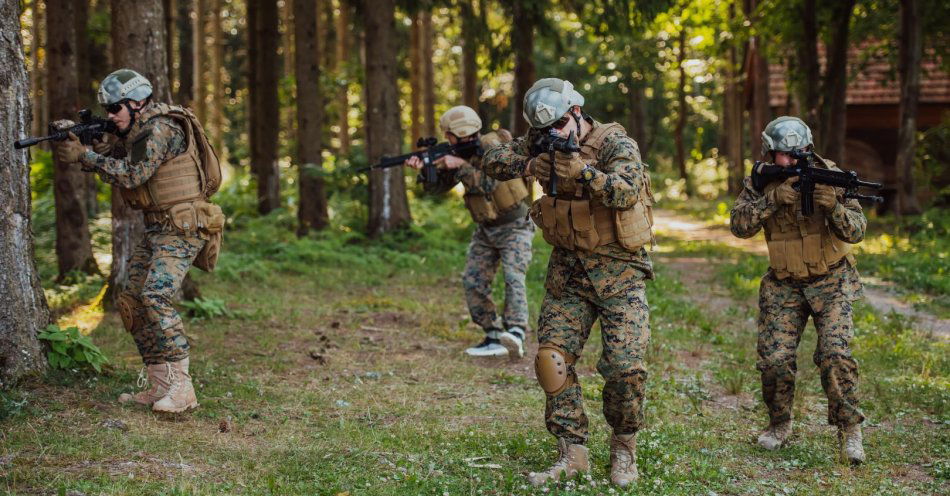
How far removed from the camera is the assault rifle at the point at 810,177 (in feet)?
18.1

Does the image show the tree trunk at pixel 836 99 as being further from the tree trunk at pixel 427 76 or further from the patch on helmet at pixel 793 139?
the patch on helmet at pixel 793 139

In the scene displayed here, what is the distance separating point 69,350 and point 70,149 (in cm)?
144

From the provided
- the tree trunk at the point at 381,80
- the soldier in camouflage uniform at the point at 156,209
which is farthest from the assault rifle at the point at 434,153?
the tree trunk at the point at 381,80

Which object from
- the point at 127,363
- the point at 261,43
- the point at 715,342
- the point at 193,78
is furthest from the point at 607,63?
the point at 127,363

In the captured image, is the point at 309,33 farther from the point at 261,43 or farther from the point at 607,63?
the point at 607,63

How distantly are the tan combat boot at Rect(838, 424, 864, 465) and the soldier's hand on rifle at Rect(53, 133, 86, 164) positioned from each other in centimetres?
504

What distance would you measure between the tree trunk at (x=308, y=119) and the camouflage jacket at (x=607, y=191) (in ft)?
33.7

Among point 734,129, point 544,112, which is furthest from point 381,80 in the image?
point 734,129

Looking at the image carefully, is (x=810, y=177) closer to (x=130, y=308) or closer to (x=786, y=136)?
(x=786, y=136)

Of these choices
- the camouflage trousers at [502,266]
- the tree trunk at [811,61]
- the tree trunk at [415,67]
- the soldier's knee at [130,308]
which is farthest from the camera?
the tree trunk at [415,67]

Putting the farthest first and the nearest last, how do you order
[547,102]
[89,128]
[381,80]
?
[381,80]
[89,128]
[547,102]

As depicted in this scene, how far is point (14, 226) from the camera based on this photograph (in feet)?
20.1

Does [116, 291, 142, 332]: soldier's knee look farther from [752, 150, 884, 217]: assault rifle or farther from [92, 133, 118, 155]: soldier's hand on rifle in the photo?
[752, 150, 884, 217]: assault rifle

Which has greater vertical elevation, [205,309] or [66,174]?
[66,174]
